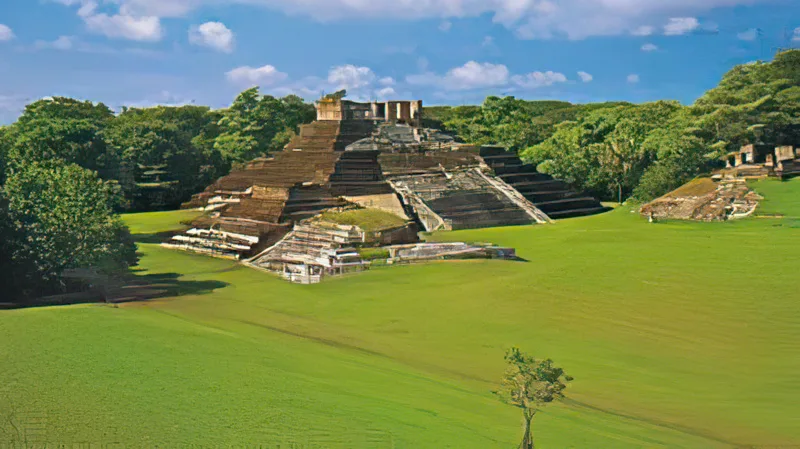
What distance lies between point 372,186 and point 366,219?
848cm

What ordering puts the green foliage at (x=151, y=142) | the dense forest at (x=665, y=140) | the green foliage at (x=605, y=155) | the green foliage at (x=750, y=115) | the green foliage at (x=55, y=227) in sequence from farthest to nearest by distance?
the green foliage at (x=750, y=115), the green foliage at (x=605, y=155), the dense forest at (x=665, y=140), the green foliage at (x=151, y=142), the green foliage at (x=55, y=227)

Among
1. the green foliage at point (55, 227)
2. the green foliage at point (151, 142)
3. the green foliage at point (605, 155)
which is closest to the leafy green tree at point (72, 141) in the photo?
the green foliage at point (151, 142)

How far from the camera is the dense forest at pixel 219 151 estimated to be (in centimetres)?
1991

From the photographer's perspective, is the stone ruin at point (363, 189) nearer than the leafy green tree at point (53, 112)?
Yes

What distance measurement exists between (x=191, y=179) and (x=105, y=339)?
42995 millimetres

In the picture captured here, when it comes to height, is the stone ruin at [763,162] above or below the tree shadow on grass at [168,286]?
above

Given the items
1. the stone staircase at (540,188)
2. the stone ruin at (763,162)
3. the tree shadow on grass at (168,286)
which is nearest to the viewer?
the tree shadow on grass at (168,286)

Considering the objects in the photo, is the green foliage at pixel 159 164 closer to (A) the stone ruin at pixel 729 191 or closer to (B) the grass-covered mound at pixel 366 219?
(B) the grass-covered mound at pixel 366 219

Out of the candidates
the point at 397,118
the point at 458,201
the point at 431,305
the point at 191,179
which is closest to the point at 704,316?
the point at 431,305

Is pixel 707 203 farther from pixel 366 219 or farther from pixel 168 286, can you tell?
pixel 168 286

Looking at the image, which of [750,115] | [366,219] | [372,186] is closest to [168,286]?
[366,219]

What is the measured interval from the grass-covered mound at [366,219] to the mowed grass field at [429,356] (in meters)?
4.26

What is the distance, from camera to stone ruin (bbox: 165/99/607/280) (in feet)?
95.7

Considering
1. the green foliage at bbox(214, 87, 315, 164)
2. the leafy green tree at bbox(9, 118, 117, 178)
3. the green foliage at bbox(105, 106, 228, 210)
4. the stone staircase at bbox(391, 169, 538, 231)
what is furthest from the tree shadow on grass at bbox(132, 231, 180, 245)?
the green foliage at bbox(214, 87, 315, 164)
